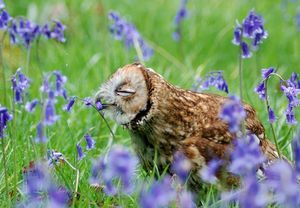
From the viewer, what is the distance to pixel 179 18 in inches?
260

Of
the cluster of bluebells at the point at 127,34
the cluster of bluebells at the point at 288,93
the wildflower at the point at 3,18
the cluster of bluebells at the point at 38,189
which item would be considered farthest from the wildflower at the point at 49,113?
the cluster of bluebells at the point at 127,34

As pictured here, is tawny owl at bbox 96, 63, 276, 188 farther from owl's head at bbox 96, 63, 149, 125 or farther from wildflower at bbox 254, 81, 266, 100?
wildflower at bbox 254, 81, 266, 100

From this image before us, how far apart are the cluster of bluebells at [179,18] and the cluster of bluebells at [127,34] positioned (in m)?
0.50

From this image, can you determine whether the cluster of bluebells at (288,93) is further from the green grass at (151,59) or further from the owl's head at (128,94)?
the green grass at (151,59)

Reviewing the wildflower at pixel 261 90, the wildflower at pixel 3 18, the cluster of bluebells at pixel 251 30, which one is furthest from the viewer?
the wildflower at pixel 3 18

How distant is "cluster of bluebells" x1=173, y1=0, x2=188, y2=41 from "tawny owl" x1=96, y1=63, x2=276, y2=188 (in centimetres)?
287

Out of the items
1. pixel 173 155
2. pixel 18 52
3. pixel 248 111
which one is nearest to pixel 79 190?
pixel 173 155

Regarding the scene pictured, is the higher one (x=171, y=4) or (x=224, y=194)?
(x=171, y=4)

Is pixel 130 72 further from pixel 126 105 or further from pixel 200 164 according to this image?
pixel 200 164

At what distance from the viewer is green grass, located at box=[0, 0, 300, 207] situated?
4.88 m

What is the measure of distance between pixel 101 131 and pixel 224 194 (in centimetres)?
147

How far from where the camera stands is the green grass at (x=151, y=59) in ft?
16.0

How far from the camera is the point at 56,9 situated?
7477 millimetres

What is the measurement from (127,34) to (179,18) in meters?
0.81
